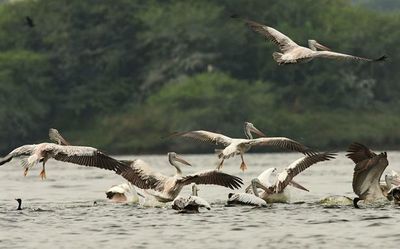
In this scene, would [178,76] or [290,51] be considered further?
[178,76]

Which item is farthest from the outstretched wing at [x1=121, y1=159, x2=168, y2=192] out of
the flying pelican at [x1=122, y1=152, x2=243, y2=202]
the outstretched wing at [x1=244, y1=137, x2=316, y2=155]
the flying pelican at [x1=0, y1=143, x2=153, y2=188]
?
the outstretched wing at [x1=244, y1=137, x2=316, y2=155]

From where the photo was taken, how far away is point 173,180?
75.6ft

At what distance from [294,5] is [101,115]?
12876 millimetres

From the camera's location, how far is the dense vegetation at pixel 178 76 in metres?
69.4

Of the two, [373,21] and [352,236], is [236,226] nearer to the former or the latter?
[352,236]

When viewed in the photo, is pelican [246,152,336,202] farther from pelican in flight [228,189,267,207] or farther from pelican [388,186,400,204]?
pelican [388,186,400,204]

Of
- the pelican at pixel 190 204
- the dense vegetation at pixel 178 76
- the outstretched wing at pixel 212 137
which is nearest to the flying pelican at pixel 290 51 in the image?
the outstretched wing at pixel 212 137

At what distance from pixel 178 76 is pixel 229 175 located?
167 ft

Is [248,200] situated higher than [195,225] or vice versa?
[248,200]

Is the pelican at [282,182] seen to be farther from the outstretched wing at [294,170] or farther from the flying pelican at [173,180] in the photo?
the flying pelican at [173,180]

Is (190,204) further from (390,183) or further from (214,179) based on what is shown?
(390,183)

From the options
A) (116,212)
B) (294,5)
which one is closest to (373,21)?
(294,5)

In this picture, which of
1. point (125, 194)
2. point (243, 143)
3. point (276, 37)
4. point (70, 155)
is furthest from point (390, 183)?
point (70, 155)

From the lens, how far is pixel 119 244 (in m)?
17.7
